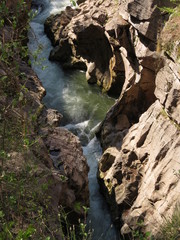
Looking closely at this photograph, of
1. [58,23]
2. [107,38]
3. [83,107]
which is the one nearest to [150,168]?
[83,107]

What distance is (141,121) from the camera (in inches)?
376

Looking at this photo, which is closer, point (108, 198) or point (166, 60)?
point (166, 60)

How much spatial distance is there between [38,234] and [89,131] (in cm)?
859

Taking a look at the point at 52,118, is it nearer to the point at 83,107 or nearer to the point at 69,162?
the point at 69,162

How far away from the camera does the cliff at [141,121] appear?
7664 mm

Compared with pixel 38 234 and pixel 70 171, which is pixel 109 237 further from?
pixel 38 234

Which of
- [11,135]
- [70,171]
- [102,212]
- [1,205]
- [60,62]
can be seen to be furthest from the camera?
[60,62]

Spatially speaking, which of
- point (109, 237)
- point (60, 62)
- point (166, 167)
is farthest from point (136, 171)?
point (60, 62)

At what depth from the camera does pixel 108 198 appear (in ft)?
31.7

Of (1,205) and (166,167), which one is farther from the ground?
(1,205)

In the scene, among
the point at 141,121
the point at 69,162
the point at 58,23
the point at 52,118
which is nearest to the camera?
the point at 69,162

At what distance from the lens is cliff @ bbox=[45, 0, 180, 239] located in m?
7.66

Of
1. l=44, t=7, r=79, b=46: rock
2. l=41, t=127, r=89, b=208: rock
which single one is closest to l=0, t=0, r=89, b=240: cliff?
l=41, t=127, r=89, b=208: rock

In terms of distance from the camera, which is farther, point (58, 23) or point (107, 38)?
point (58, 23)
